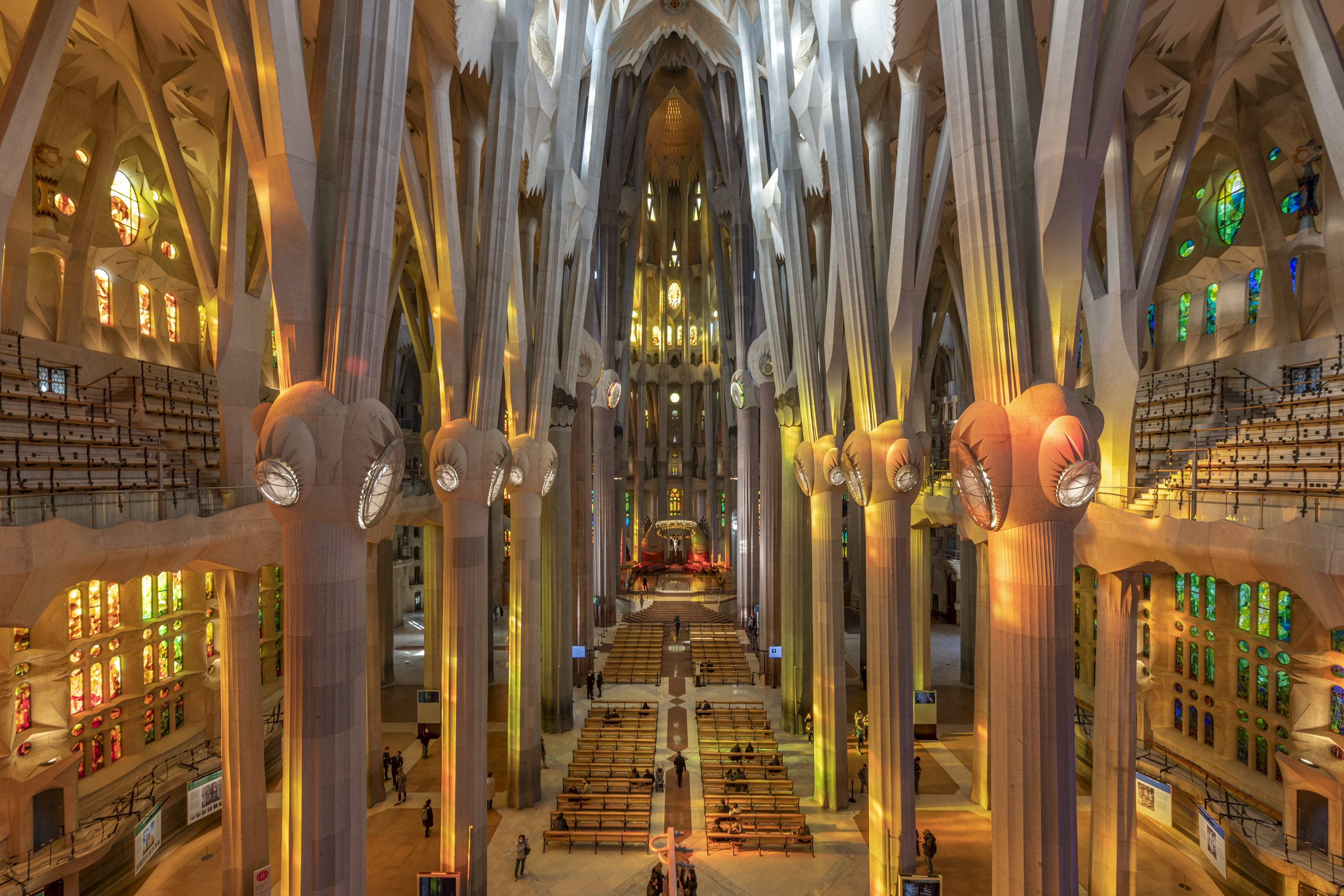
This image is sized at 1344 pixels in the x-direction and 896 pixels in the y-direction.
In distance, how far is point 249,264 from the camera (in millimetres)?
17734

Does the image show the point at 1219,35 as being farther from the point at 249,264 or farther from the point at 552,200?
the point at 249,264

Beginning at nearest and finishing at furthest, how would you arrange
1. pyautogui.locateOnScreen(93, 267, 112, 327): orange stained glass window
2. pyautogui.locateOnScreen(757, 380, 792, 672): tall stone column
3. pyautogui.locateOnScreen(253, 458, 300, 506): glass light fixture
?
pyautogui.locateOnScreen(253, 458, 300, 506): glass light fixture
pyautogui.locateOnScreen(93, 267, 112, 327): orange stained glass window
pyautogui.locateOnScreen(757, 380, 792, 672): tall stone column

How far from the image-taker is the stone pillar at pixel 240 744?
1091 centimetres

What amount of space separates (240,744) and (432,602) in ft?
26.9

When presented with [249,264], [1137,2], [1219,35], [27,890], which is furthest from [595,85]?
[27,890]

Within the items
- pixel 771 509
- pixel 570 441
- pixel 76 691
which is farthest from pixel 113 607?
pixel 771 509

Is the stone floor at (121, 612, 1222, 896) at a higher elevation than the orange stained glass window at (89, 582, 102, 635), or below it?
below

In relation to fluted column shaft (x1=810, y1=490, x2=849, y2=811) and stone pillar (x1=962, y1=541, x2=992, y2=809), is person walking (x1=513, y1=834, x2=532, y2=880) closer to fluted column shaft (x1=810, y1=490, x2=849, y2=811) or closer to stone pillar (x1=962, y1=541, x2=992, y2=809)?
fluted column shaft (x1=810, y1=490, x2=849, y2=811)

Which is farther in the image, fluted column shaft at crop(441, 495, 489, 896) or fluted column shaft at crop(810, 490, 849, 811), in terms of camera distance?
fluted column shaft at crop(810, 490, 849, 811)

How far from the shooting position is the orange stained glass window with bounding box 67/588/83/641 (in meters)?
13.4

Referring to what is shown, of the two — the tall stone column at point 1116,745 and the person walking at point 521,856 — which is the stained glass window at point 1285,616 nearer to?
the tall stone column at point 1116,745

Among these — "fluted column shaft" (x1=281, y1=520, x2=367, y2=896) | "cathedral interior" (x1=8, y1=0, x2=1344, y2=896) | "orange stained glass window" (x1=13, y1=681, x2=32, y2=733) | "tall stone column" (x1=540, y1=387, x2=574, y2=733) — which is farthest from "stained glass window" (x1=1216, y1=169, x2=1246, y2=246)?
"orange stained glass window" (x1=13, y1=681, x2=32, y2=733)

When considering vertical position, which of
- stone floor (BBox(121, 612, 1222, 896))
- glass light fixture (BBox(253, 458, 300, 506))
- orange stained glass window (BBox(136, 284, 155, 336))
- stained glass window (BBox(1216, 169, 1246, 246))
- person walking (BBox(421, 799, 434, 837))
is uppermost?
stained glass window (BBox(1216, 169, 1246, 246))

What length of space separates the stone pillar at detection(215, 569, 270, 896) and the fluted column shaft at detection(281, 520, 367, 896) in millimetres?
5331
